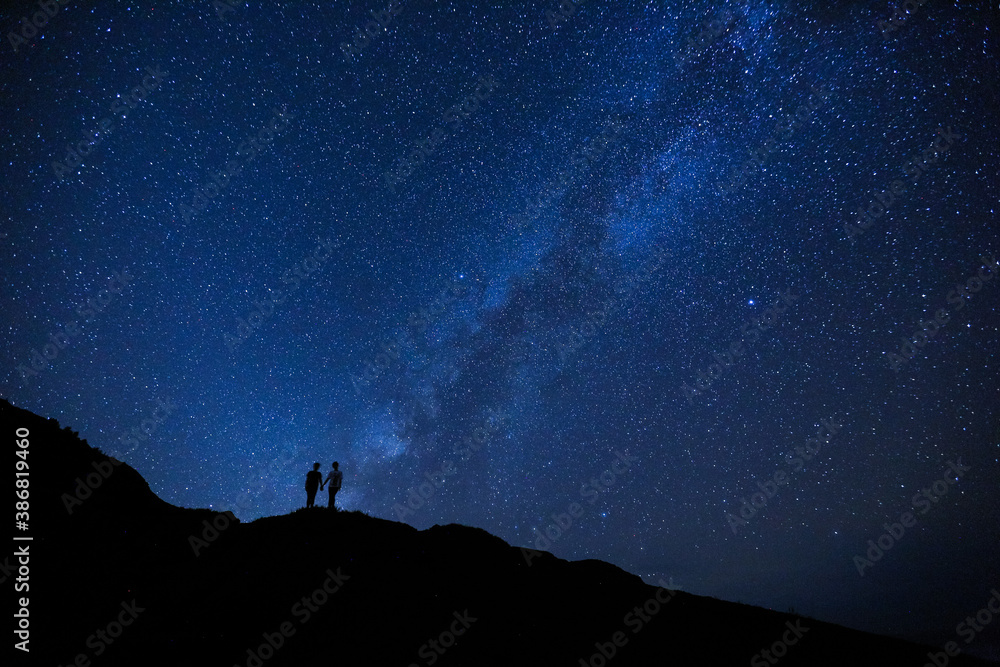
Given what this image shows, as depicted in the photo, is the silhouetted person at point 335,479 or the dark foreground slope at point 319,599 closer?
the dark foreground slope at point 319,599

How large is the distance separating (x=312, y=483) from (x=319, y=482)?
242 millimetres

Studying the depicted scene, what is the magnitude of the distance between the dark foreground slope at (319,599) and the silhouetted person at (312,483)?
0.55 meters

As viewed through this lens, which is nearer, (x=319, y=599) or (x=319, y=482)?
(x=319, y=599)

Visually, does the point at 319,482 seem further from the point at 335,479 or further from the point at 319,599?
the point at 319,599

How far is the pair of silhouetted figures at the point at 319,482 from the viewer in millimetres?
15922

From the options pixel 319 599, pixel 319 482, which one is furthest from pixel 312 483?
pixel 319 599

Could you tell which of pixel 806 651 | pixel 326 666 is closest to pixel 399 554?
pixel 326 666

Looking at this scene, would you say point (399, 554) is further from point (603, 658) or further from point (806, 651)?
point (806, 651)

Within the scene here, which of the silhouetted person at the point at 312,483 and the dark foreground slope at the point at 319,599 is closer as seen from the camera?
the dark foreground slope at the point at 319,599

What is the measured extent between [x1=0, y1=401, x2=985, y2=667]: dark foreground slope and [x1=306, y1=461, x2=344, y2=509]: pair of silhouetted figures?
1.87ft

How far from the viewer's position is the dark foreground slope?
9.30 m

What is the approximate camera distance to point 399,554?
48.2 ft

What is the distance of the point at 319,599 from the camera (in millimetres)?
12008

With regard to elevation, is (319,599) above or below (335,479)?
below
